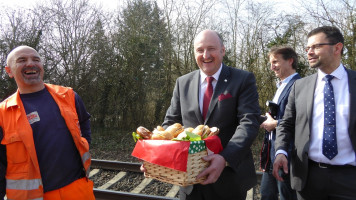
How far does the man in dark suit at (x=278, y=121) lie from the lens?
12.4ft

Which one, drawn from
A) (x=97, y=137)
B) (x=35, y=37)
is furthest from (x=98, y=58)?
(x=97, y=137)

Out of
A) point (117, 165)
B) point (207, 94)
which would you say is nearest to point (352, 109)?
point (207, 94)

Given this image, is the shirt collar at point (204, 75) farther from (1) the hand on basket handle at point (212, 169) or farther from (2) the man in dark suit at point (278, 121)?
(2) the man in dark suit at point (278, 121)

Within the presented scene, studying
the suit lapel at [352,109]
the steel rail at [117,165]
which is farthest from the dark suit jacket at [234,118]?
the steel rail at [117,165]

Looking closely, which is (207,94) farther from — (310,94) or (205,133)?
(310,94)

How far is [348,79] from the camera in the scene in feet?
8.66

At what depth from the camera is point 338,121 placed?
255cm

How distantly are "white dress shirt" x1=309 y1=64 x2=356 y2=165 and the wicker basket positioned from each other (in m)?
1.27

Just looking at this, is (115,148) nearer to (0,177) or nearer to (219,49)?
(0,177)

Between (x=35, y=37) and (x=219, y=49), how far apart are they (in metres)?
11.0

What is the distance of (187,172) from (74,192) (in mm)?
1446

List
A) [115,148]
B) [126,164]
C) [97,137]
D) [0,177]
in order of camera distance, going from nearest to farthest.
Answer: [0,177] < [126,164] < [115,148] < [97,137]

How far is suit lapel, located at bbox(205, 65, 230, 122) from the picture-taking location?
7.93 feet

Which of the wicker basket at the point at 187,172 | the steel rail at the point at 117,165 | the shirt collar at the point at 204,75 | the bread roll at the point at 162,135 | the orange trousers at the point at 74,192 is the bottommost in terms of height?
the steel rail at the point at 117,165
